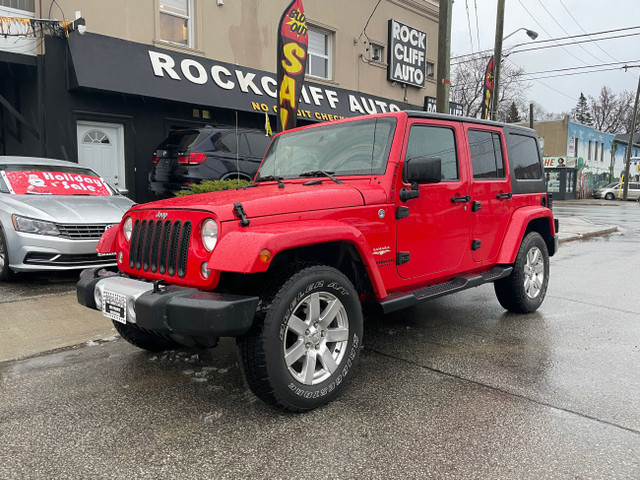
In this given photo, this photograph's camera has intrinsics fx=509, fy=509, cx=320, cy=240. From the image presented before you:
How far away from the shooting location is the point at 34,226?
577cm

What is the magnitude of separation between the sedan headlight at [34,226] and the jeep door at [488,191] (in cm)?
454

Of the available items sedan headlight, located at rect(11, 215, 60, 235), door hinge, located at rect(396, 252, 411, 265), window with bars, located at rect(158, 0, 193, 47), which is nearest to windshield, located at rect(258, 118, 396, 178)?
door hinge, located at rect(396, 252, 411, 265)

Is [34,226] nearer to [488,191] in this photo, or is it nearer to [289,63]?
[289,63]

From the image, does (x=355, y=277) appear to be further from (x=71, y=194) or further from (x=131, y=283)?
(x=71, y=194)

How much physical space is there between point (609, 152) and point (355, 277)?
170 feet

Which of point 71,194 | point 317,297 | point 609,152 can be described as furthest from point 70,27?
point 609,152

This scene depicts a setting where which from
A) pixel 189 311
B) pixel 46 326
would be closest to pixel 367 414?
pixel 189 311

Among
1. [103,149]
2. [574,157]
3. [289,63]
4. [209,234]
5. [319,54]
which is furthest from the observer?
[574,157]

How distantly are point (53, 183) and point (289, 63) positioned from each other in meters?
4.07

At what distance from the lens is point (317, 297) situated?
3.01 metres

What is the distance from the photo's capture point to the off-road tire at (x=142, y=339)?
12.4 ft

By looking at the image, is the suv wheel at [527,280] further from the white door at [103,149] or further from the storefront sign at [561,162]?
the storefront sign at [561,162]

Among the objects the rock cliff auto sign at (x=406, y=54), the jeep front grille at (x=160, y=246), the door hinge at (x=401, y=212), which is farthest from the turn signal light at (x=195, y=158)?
the rock cliff auto sign at (x=406, y=54)

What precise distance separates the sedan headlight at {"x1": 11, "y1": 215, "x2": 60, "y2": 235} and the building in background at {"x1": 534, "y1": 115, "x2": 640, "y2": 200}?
119 ft
